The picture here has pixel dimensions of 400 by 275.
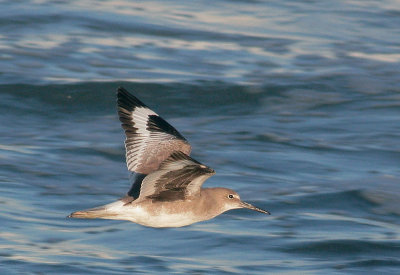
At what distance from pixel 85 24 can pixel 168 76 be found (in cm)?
285

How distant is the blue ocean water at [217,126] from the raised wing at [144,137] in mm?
2770

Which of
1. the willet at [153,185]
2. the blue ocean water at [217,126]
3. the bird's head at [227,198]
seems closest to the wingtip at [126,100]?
the willet at [153,185]

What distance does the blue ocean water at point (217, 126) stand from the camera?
1168 centimetres

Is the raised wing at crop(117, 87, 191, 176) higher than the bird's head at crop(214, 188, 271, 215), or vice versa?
the raised wing at crop(117, 87, 191, 176)

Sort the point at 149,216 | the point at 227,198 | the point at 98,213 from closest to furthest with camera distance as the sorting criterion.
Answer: the point at 98,213, the point at 149,216, the point at 227,198

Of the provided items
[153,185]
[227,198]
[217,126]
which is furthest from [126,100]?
[217,126]

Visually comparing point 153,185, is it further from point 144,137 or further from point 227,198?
point 227,198

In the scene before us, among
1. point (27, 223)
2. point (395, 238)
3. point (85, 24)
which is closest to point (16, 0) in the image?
point (85, 24)

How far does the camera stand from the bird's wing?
7289 mm

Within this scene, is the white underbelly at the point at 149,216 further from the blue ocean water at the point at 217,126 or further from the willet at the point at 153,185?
the blue ocean water at the point at 217,126

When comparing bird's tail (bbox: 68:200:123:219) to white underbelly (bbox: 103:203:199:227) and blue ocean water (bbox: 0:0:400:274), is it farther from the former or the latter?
blue ocean water (bbox: 0:0:400:274)

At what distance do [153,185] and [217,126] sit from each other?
8147 millimetres

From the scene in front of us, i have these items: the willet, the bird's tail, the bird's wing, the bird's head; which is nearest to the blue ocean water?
the bird's head

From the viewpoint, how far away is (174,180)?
7.93 m
